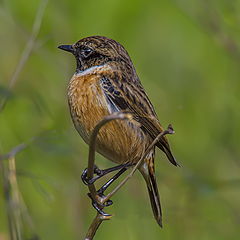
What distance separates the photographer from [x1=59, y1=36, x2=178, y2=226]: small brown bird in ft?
20.3

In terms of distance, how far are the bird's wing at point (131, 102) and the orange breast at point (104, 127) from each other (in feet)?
0.17

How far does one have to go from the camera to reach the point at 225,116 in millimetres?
8422

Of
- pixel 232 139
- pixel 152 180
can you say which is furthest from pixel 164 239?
pixel 152 180

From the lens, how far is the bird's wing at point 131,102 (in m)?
6.32

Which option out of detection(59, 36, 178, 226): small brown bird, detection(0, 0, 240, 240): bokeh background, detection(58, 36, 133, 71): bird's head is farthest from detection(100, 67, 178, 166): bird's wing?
detection(0, 0, 240, 240): bokeh background

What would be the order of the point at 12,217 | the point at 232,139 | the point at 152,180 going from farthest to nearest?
the point at 232,139, the point at 152,180, the point at 12,217

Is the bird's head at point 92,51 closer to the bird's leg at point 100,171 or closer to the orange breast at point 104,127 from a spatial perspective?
the orange breast at point 104,127

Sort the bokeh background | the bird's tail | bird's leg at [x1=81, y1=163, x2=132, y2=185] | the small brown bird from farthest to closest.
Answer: the bokeh background
the bird's tail
the small brown bird
bird's leg at [x1=81, y1=163, x2=132, y2=185]

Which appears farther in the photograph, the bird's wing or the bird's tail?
the bird's tail

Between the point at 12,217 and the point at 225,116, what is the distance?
312 cm

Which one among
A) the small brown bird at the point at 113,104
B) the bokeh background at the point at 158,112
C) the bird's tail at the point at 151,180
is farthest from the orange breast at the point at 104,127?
the bokeh background at the point at 158,112

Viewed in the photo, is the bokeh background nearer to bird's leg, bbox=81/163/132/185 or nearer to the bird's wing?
the bird's wing

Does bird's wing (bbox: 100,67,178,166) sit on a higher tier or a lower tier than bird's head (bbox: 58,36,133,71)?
lower

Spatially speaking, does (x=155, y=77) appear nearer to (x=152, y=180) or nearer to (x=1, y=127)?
(x=1, y=127)
